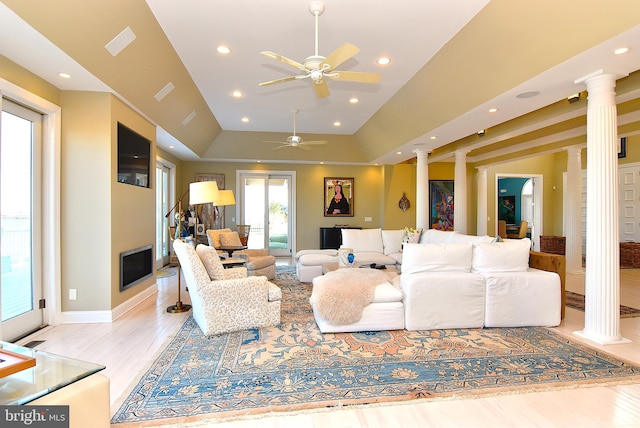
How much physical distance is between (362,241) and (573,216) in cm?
471

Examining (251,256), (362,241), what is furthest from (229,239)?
(362,241)

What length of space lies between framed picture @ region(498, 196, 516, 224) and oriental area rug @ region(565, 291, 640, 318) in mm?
8425

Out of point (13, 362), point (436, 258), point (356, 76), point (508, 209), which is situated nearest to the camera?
point (13, 362)

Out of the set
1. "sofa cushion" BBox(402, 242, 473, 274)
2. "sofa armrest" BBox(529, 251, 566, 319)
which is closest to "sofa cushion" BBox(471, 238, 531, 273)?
"sofa cushion" BBox(402, 242, 473, 274)

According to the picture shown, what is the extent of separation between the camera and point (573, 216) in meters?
6.95

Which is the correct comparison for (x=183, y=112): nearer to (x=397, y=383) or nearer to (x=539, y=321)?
(x=397, y=383)

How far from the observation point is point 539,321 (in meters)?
3.61

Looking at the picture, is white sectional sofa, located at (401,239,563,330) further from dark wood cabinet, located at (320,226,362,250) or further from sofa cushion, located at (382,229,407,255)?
dark wood cabinet, located at (320,226,362,250)

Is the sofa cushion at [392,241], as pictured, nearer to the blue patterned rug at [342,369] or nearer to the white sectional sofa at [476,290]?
the white sectional sofa at [476,290]

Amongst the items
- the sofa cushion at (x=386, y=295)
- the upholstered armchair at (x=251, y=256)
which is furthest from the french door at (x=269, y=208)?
the sofa cushion at (x=386, y=295)

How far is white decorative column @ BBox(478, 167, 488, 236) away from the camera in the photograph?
9047 mm

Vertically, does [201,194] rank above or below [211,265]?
above

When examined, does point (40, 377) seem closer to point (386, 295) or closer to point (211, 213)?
point (386, 295)

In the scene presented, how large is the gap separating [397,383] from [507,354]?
122 cm
